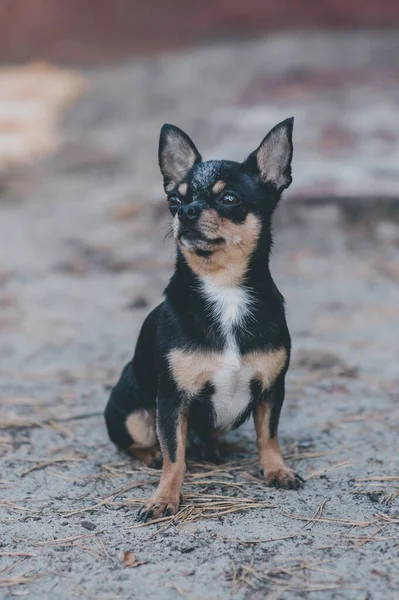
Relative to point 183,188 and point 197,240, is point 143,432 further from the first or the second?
point 183,188

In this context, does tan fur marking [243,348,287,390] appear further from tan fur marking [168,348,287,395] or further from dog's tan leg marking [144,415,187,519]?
dog's tan leg marking [144,415,187,519]

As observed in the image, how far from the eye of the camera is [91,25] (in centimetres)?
995

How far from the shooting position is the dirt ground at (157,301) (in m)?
2.54

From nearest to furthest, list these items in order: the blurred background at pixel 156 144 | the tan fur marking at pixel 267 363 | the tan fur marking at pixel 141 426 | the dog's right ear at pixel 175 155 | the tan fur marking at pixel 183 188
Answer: the tan fur marking at pixel 267 363 → the tan fur marking at pixel 183 188 → the dog's right ear at pixel 175 155 → the tan fur marking at pixel 141 426 → the blurred background at pixel 156 144

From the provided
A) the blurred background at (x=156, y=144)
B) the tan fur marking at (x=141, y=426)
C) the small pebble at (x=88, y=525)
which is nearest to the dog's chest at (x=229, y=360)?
the tan fur marking at (x=141, y=426)

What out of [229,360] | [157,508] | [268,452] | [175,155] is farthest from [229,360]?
[175,155]

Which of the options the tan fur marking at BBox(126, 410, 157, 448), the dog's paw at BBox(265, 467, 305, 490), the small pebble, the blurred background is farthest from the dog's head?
the blurred background

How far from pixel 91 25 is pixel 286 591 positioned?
29.7 ft

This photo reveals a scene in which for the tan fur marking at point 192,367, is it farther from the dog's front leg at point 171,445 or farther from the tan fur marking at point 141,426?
the tan fur marking at point 141,426

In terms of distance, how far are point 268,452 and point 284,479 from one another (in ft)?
0.49

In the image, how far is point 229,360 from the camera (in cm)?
296

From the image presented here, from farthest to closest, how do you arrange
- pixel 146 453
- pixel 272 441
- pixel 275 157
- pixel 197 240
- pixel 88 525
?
pixel 146 453
pixel 272 441
pixel 275 157
pixel 197 240
pixel 88 525

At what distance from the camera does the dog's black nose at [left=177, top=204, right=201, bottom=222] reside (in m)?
2.89

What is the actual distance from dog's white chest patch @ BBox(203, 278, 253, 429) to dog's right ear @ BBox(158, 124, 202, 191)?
1.82 feet
